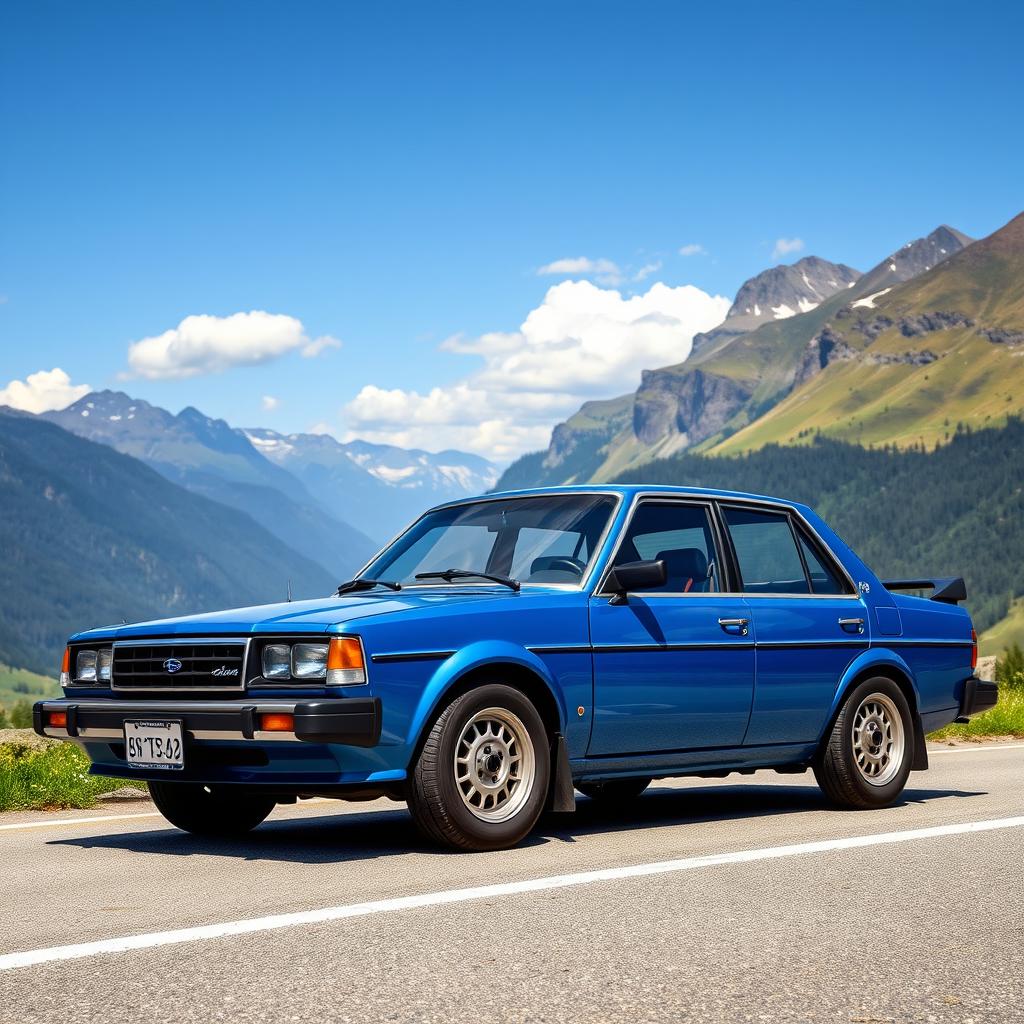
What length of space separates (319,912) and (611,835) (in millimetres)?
2498

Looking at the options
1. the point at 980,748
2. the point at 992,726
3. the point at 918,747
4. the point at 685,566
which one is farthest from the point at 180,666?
the point at 992,726

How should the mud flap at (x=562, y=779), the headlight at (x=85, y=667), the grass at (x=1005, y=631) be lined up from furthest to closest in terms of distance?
the grass at (x=1005, y=631), the headlight at (x=85, y=667), the mud flap at (x=562, y=779)

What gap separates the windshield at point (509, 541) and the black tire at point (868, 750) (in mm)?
1842

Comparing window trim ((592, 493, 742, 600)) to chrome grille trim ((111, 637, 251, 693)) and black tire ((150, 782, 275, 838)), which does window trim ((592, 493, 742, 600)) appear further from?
black tire ((150, 782, 275, 838))

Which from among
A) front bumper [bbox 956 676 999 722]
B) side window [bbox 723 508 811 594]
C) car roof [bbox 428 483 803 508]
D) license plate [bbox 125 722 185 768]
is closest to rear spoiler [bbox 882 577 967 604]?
front bumper [bbox 956 676 999 722]

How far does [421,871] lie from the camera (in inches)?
242

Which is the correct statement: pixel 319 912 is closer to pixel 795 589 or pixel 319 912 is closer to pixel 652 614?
pixel 652 614

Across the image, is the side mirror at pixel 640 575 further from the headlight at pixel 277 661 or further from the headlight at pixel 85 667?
the headlight at pixel 85 667

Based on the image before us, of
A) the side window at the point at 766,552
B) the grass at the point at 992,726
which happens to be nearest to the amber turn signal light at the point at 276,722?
the side window at the point at 766,552

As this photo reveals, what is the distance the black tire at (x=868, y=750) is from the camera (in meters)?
8.23

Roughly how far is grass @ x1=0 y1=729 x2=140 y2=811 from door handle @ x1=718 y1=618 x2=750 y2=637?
13.6ft

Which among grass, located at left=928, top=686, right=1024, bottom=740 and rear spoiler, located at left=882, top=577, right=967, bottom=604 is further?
grass, located at left=928, top=686, right=1024, bottom=740

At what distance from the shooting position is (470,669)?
6578 millimetres

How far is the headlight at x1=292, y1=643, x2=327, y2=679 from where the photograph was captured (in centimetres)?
638
